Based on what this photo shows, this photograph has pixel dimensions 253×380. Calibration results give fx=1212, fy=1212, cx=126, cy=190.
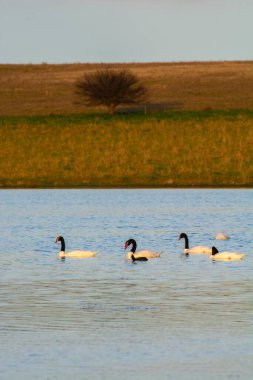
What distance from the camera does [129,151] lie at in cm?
6169

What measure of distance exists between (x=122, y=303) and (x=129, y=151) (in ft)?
141

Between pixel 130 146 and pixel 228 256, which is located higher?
pixel 130 146

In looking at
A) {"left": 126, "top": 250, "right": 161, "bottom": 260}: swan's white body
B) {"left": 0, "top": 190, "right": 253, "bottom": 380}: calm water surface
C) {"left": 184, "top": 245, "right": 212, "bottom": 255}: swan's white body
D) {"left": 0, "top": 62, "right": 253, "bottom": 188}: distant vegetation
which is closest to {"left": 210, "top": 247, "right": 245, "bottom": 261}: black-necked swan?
{"left": 0, "top": 190, "right": 253, "bottom": 380}: calm water surface

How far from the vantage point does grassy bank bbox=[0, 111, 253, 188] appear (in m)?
54.5

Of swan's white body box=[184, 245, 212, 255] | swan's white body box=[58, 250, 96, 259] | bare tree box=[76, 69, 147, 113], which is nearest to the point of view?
swan's white body box=[58, 250, 96, 259]

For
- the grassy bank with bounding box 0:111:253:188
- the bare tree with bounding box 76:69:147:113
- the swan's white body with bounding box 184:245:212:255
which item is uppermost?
the bare tree with bounding box 76:69:147:113

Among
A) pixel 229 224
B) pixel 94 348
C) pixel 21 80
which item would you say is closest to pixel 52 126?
pixel 229 224

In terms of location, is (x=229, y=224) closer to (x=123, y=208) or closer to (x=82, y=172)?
(x=123, y=208)

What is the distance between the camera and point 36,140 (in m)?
65.9

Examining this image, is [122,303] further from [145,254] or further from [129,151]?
[129,151]

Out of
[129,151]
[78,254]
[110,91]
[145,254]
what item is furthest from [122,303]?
[110,91]

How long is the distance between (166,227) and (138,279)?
1227cm

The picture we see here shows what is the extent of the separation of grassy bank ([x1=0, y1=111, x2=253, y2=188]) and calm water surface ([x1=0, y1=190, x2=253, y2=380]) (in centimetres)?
1691

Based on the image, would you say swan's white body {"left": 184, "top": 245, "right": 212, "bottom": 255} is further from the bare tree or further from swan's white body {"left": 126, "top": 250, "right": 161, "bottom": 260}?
the bare tree
